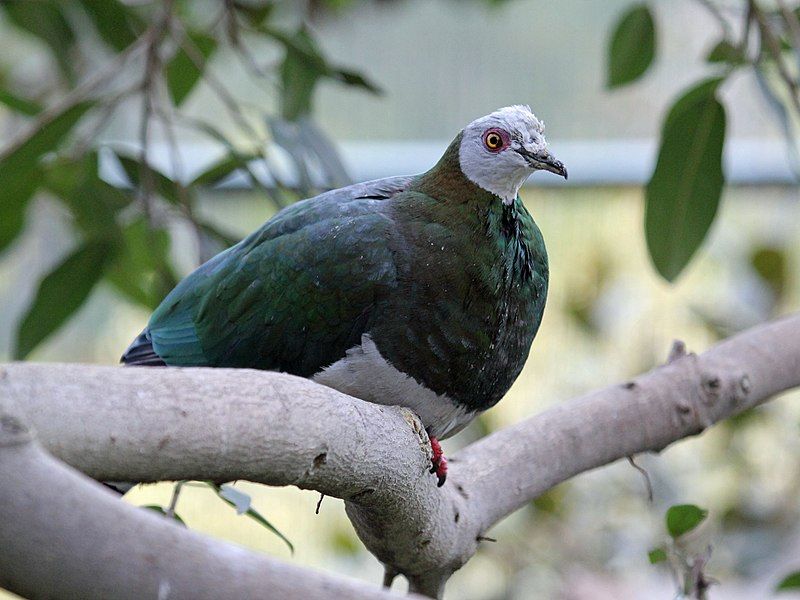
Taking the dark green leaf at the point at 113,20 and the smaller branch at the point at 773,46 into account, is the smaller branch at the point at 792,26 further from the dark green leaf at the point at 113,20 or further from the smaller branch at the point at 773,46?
the dark green leaf at the point at 113,20

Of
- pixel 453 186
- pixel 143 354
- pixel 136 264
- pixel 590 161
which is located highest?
pixel 453 186

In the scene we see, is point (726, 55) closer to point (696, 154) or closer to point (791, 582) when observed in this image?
point (696, 154)

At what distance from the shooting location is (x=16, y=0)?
2.45m

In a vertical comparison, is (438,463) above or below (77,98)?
below

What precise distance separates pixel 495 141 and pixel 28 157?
3.63 ft

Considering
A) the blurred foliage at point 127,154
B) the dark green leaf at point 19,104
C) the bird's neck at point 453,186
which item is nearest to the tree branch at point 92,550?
the bird's neck at point 453,186

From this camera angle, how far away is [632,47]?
93.8 inches

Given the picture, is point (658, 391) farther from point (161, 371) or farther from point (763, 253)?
point (763, 253)

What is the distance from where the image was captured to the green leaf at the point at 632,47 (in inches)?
93.7

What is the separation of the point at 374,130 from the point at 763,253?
4.89 feet

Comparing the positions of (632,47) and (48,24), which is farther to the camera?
(48,24)

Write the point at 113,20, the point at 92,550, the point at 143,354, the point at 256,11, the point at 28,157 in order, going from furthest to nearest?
1. the point at 256,11
2. the point at 113,20
3. the point at 28,157
4. the point at 143,354
5. the point at 92,550

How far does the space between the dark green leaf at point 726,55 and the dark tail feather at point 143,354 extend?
120 cm

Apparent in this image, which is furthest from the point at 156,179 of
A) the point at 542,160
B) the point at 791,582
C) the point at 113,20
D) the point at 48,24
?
the point at 791,582
